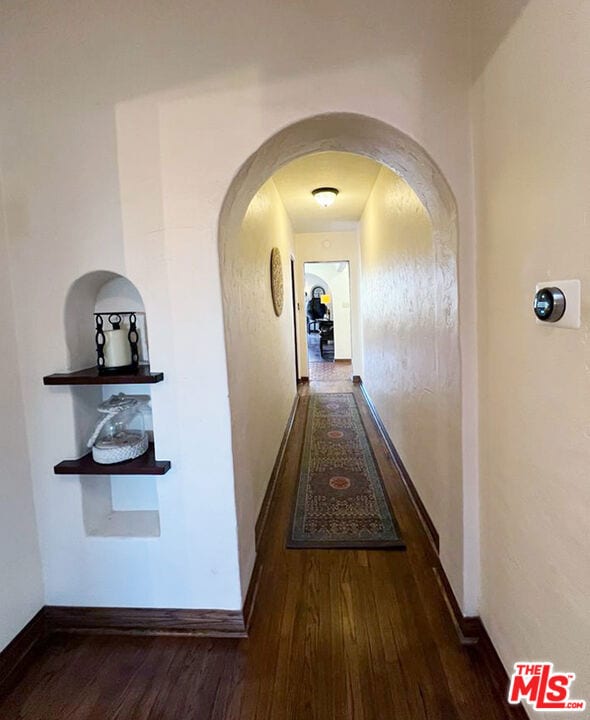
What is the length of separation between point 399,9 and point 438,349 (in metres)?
1.25

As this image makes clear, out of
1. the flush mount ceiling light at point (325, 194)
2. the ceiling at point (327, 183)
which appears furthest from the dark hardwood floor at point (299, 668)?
the flush mount ceiling light at point (325, 194)

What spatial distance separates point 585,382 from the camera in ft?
2.83

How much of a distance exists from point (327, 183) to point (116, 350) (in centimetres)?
288

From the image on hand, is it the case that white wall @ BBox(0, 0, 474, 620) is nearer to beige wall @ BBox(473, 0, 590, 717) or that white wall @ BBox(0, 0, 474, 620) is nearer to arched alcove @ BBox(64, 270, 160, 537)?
arched alcove @ BBox(64, 270, 160, 537)

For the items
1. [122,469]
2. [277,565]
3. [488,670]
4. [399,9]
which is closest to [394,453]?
[277,565]

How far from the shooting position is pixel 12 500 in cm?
159

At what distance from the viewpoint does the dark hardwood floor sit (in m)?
1.34

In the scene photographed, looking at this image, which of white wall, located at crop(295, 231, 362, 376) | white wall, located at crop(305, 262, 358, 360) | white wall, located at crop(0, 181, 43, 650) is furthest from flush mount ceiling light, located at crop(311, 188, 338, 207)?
white wall, located at crop(305, 262, 358, 360)

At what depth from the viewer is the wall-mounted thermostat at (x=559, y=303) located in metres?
0.88

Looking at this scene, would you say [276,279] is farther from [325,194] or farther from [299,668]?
[299,668]

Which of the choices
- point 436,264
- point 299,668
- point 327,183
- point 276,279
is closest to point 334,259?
point 327,183

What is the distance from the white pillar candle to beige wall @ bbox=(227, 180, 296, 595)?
0.43 meters

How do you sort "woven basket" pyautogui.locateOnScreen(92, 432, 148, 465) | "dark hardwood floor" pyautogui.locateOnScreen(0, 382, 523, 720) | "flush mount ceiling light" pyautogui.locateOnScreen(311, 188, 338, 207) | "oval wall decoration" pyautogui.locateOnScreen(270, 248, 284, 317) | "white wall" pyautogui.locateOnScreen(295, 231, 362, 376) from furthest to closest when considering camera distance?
1. "white wall" pyautogui.locateOnScreen(295, 231, 362, 376)
2. "flush mount ceiling light" pyautogui.locateOnScreen(311, 188, 338, 207)
3. "oval wall decoration" pyautogui.locateOnScreen(270, 248, 284, 317)
4. "woven basket" pyautogui.locateOnScreen(92, 432, 148, 465)
5. "dark hardwood floor" pyautogui.locateOnScreen(0, 382, 523, 720)

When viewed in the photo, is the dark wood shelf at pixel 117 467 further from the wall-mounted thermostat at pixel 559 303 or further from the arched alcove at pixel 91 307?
the wall-mounted thermostat at pixel 559 303
